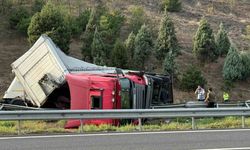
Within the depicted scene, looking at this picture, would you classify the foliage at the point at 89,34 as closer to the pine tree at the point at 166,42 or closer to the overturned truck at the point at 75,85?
the pine tree at the point at 166,42

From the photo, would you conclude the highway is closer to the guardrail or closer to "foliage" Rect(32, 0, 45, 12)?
the guardrail

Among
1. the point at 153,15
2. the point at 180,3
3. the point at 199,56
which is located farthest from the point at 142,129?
the point at 180,3

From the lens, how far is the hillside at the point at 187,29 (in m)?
34.5

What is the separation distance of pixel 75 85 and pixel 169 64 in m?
18.3

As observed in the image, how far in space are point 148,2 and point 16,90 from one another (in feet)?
114

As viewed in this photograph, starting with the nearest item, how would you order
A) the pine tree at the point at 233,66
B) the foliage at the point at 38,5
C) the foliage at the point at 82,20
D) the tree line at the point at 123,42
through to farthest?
the tree line at the point at 123,42 → the pine tree at the point at 233,66 → the foliage at the point at 38,5 → the foliage at the point at 82,20

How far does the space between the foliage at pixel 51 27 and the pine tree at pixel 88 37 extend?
176cm

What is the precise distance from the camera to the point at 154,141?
1102 centimetres

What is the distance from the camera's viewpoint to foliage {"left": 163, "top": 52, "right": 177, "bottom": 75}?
3481 centimetres

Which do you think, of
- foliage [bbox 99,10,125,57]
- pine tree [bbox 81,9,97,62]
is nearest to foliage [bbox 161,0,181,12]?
foliage [bbox 99,10,125,57]

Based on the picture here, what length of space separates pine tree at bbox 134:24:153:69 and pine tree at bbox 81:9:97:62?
124 inches

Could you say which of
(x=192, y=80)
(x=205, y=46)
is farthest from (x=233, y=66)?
(x=192, y=80)

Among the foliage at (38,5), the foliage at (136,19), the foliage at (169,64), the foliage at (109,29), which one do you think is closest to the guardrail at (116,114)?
the foliage at (169,64)

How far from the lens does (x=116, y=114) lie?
13.6m
